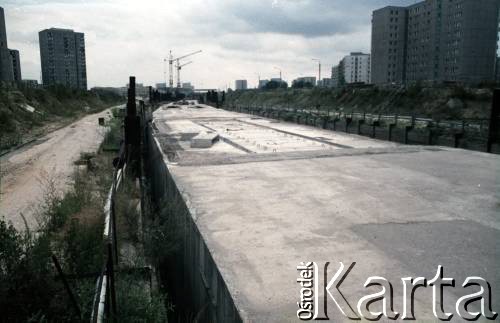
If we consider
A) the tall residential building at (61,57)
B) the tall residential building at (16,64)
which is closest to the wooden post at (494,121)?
the tall residential building at (16,64)

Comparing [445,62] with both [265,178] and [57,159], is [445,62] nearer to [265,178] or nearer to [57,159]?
[57,159]

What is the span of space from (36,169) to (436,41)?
10318 cm

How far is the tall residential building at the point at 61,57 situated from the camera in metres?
143

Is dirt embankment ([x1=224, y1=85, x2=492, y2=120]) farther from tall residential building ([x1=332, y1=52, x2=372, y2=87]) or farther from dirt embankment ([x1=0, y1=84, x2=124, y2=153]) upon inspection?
tall residential building ([x1=332, y1=52, x2=372, y2=87])

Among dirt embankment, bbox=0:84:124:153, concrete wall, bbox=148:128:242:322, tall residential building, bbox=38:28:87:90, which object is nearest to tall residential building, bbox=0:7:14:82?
dirt embankment, bbox=0:84:124:153

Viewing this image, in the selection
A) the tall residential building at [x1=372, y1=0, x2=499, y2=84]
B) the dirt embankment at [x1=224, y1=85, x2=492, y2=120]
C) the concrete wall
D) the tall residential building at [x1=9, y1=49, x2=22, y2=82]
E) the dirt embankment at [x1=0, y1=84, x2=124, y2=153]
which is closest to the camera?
the concrete wall

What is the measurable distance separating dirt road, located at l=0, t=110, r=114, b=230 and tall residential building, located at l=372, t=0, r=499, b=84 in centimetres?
6619

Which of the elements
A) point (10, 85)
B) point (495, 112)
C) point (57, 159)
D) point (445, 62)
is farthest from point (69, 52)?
point (495, 112)

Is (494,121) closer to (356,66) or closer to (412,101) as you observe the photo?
(412,101)

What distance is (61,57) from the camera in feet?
480

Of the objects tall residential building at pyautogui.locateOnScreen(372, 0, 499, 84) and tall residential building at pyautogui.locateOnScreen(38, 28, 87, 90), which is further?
tall residential building at pyautogui.locateOnScreen(38, 28, 87, 90)

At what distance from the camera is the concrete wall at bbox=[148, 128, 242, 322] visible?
16.5 feet

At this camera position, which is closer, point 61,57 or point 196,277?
point 196,277

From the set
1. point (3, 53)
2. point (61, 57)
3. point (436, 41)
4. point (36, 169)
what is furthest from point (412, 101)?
point (61, 57)
